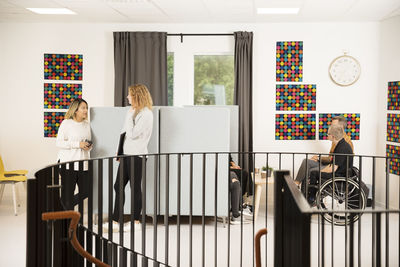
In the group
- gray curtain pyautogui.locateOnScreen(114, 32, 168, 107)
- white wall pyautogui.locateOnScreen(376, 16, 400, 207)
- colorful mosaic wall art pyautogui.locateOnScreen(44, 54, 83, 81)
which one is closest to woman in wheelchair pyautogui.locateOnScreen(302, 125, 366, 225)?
white wall pyautogui.locateOnScreen(376, 16, 400, 207)

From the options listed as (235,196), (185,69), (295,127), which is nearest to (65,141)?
(235,196)

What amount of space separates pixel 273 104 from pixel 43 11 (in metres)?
3.39

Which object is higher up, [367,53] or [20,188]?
[367,53]

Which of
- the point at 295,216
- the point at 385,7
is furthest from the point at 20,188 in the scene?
the point at 295,216

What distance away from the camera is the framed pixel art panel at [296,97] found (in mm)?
7625

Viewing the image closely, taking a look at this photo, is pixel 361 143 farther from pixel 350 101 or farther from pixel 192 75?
pixel 192 75

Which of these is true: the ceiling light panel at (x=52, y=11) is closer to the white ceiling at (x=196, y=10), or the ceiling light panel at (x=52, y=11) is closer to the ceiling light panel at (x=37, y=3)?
the white ceiling at (x=196, y=10)

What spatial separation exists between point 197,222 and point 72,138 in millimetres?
1755

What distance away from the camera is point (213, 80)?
7.91 m

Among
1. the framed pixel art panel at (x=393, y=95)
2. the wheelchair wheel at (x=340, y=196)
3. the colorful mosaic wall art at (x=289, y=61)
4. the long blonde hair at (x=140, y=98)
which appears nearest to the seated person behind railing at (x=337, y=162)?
the wheelchair wheel at (x=340, y=196)

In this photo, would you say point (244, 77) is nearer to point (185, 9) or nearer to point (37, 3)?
point (185, 9)

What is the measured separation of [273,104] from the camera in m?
7.67

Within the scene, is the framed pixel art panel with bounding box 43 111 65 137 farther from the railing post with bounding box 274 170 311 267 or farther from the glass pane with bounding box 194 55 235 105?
the railing post with bounding box 274 170 311 267

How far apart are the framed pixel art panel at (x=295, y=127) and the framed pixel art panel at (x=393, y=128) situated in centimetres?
100
